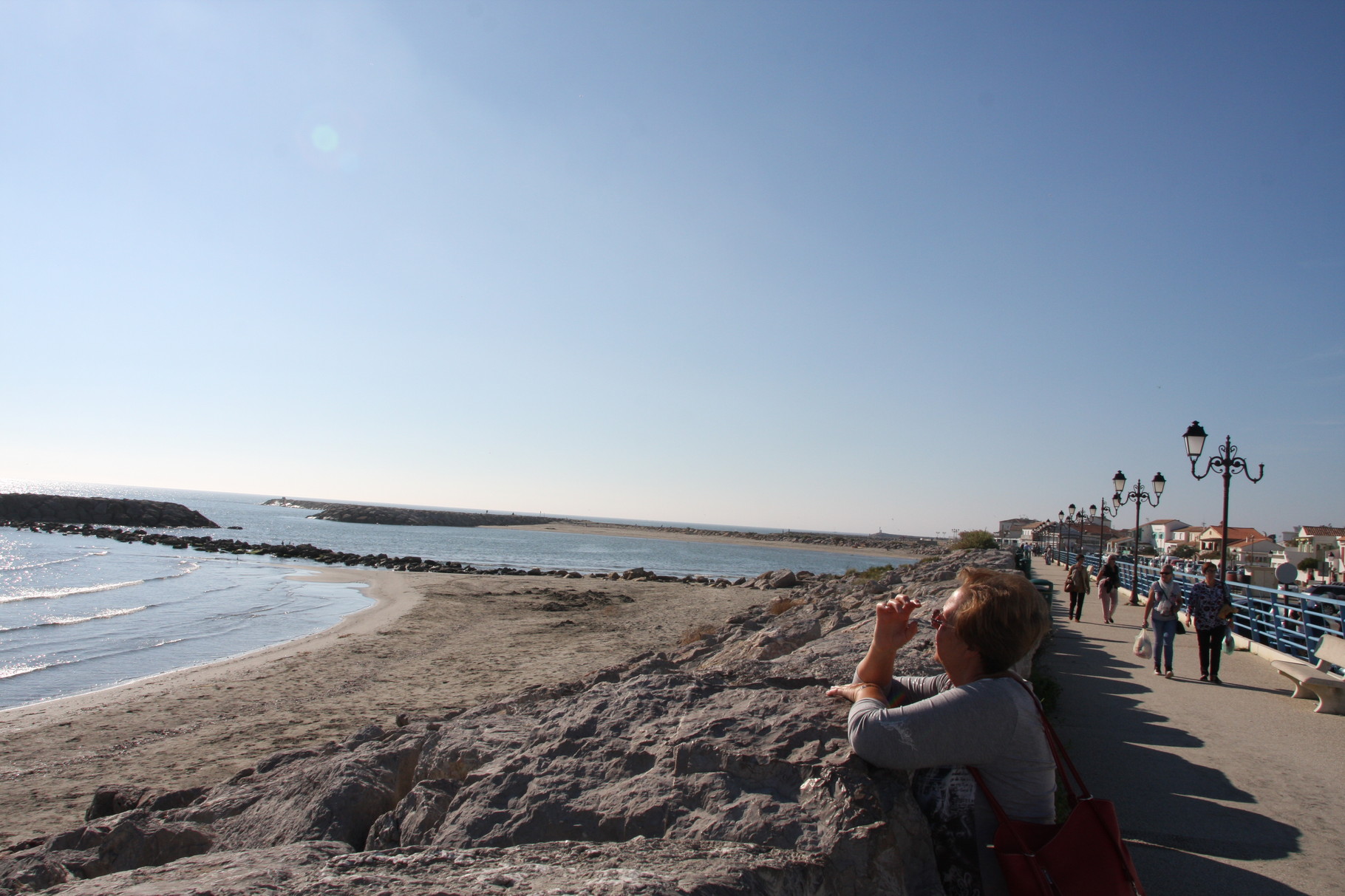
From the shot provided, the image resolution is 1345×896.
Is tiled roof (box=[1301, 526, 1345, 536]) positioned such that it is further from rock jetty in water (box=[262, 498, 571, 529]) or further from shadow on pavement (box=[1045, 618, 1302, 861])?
rock jetty in water (box=[262, 498, 571, 529])

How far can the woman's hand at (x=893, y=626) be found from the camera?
2367 mm

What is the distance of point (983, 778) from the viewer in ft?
6.80

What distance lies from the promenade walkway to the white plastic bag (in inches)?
A: 12.7

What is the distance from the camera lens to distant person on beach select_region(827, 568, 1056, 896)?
199 centimetres

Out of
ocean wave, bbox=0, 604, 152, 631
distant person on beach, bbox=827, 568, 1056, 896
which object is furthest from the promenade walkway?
ocean wave, bbox=0, 604, 152, 631

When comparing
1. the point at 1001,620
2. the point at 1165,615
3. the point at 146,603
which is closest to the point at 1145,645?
the point at 1165,615

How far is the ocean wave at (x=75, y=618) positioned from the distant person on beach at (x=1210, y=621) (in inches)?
876

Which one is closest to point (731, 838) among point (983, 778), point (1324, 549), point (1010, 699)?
point (983, 778)

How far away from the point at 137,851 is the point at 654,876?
283 centimetres

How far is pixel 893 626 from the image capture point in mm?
2383

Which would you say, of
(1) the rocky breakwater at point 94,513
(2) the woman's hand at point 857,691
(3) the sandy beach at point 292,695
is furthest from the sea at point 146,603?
(1) the rocky breakwater at point 94,513

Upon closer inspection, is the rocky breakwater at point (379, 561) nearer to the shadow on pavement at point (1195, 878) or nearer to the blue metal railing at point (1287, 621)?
the blue metal railing at point (1287, 621)

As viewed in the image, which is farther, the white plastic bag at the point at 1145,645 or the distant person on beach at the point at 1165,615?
the distant person on beach at the point at 1165,615

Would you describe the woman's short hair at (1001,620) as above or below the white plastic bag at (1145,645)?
above
